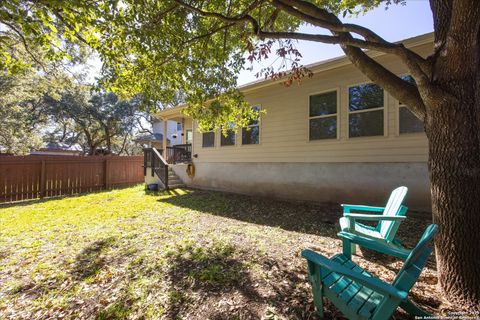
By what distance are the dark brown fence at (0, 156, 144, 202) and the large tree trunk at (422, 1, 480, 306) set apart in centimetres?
1195

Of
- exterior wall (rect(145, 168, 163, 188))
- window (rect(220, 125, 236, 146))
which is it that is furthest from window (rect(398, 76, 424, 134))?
exterior wall (rect(145, 168, 163, 188))

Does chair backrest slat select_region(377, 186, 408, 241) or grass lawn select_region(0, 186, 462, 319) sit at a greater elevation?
chair backrest slat select_region(377, 186, 408, 241)

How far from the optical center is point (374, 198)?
6074 millimetres

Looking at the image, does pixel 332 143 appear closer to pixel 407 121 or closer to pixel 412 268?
pixel 407 121

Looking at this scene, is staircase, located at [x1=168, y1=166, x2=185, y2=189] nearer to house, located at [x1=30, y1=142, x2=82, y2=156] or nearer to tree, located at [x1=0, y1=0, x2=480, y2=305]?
tree, located at [x1=0, y1=0, x2=480, y2=305]

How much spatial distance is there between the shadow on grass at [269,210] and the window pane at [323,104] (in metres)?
2.77

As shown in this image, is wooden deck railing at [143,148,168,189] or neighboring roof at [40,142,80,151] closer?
wooden deck railing at [143,148,168,189]

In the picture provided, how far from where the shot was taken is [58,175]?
976 centimetres

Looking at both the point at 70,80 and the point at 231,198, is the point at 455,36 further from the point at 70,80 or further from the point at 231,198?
the point at 70,80

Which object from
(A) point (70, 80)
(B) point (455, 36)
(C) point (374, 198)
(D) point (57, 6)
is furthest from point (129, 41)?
(A) point (70, 80)

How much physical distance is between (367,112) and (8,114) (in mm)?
19002

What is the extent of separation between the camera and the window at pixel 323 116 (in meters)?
6.88

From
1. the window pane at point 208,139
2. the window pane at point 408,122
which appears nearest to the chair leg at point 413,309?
the window pane at point 408,122

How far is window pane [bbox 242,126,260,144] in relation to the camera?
8.62 metres
